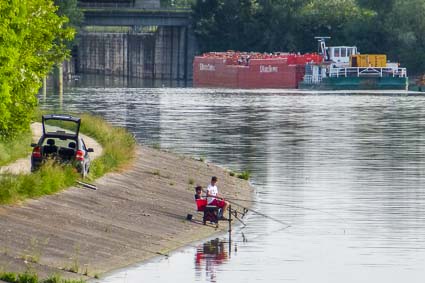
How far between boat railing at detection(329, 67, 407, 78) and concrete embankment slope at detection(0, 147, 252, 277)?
107218mm

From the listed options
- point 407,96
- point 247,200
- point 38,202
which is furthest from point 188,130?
point 407,96

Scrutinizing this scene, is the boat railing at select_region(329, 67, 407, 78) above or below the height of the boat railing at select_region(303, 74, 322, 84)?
above

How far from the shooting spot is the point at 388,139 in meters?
86.2

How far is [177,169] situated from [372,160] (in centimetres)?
1525

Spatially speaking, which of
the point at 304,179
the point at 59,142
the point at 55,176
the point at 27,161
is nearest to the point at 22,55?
the point at 55,176

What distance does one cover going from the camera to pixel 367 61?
158125 mm

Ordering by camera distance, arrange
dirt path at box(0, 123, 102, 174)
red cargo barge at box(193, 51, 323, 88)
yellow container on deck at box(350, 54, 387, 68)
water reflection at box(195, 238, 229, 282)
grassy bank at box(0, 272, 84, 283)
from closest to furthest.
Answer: grassy bank at box(0, 272, 84, 283) → water reflection at box(195, 238, 229, 282) → dirt path at box(0, 123, 102, 174) → yellow container on deck at box(350, 54, 387, 68) → red cargo barge at box(193, 51, 323, 88)

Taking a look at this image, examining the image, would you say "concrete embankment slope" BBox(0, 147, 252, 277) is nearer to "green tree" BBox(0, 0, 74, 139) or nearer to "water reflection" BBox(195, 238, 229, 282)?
"water reflection" BBox(195, 238, 229, 282)

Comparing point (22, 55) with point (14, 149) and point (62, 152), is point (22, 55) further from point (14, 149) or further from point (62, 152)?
point (14, 149)

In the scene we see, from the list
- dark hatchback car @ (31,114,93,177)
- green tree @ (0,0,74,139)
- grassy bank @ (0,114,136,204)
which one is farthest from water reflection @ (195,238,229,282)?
green tree @ (0,0,74,139)

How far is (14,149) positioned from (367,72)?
111 metres

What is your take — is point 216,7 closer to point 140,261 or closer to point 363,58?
point 363,58

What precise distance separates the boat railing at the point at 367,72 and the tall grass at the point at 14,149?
351 ft

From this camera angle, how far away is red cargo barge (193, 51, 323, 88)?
168 meters
